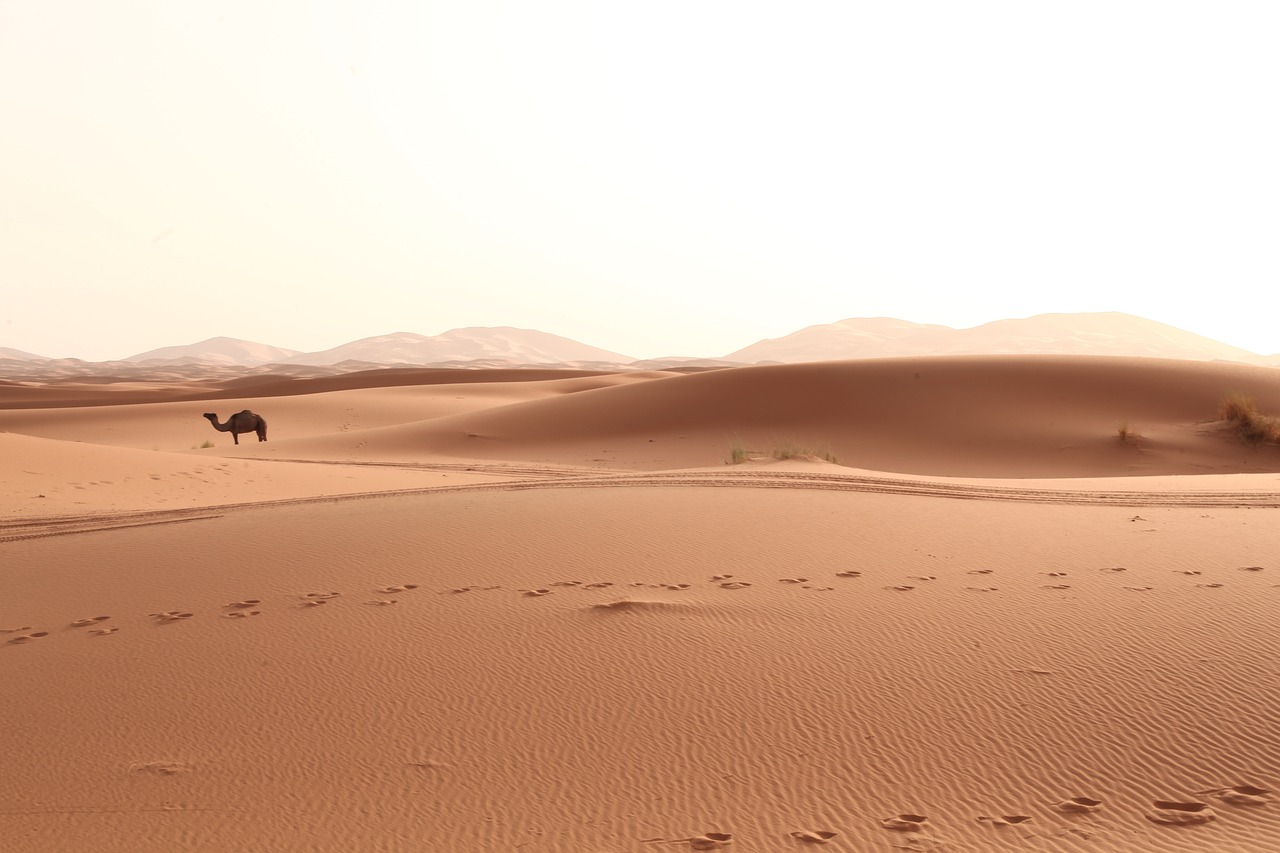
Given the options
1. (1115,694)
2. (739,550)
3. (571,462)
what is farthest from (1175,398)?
(1115,694)

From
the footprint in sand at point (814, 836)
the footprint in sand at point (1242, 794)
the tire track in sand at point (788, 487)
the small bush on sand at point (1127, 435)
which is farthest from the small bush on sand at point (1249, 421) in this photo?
the footprint in sand at point (814, 836)

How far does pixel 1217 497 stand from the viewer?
982 centimetres

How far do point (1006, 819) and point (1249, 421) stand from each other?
21052 mm

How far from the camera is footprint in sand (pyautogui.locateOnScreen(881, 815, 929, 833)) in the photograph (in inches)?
124

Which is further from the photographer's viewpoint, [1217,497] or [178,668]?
[1217,497]

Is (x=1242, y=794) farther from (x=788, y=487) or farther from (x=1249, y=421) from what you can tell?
(x=1249, y=421)

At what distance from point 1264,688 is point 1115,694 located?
632mm

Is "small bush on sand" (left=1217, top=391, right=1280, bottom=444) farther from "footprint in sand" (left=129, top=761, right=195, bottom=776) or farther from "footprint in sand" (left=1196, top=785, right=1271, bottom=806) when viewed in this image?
"footprint in sand" (left=129, top=761, right=195, bottom=776)

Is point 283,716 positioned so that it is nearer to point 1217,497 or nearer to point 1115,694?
point 1115,694

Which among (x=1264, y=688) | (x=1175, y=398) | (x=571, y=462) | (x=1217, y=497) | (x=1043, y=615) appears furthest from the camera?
(x=1175, y=398)

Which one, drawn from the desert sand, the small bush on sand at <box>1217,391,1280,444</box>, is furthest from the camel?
the small bush on sand at <box>1217,391,1280,444</box>

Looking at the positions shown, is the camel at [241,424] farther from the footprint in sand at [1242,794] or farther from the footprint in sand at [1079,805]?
the footprint in sand at [1242,794]

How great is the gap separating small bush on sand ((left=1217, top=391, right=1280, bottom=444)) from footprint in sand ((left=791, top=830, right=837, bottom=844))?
21.1 meters

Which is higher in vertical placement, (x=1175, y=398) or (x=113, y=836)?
(x=1175, y=398)
